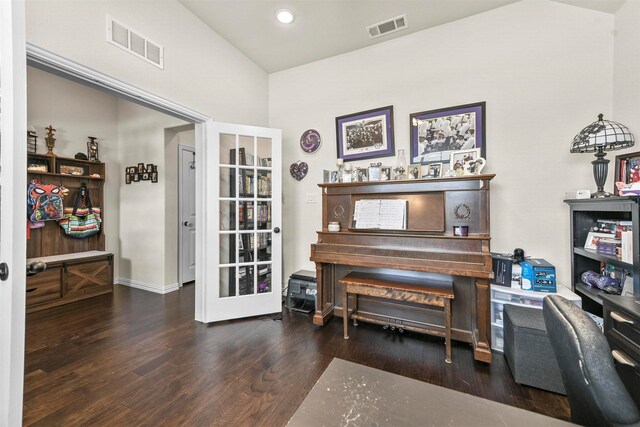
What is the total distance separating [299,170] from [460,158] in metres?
1.86

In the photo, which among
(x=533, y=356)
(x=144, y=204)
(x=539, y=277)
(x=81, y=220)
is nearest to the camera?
(x=533, y=356)

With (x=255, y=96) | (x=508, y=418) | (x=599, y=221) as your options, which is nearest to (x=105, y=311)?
(x=255, y=96)

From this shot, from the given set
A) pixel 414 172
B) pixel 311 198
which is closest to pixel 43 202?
pixel 311 198

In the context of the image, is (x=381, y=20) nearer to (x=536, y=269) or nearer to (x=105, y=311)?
(x=536, y=269)

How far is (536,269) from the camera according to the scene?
2.07m

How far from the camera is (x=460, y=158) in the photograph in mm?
2469

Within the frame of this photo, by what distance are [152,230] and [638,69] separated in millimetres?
5336

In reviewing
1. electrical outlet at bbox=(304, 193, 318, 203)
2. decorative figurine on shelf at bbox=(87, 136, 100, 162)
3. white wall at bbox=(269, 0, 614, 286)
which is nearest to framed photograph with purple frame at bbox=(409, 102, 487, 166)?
white wall at bbox=(269, 0, 614, 286)

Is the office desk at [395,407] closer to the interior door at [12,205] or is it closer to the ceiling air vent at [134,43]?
the interior door at [12,205]

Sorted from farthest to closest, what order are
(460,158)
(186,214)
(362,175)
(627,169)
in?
(186,214)
(362,175)
(460,158)
(627,169)

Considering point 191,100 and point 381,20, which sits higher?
point 381,20

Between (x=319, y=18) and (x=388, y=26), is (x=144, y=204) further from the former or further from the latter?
(x=388, y=26)

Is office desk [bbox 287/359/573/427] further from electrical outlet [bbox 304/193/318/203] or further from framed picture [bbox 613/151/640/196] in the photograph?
electrical outlet [bbox 304/193/318/203]

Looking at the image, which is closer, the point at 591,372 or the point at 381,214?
the point at 591,372
